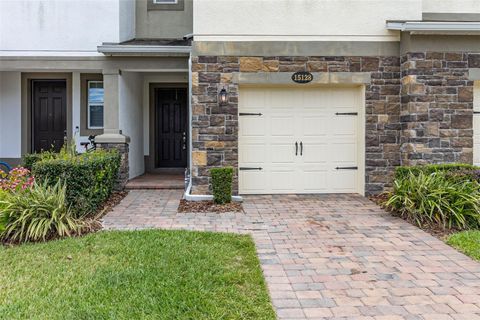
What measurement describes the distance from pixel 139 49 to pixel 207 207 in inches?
160

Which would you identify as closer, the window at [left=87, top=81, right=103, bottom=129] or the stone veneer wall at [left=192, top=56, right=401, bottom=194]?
the stone veneer wall at [left=192, top=56, right=401, bottom=194]

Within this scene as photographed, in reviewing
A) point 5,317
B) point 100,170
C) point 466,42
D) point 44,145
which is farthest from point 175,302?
point 44,145

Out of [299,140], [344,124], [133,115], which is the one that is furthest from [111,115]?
[344,124]

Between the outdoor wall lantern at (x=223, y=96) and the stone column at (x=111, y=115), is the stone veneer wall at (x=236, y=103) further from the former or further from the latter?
the stone column at (x=111, y=115)

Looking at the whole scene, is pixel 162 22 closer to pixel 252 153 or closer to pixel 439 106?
pixel 252 153

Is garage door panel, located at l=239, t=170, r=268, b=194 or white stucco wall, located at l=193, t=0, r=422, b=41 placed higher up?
white stucco wall, located at l=193, t=0, r=422, b=41

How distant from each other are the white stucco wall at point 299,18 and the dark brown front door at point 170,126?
408 centimetres

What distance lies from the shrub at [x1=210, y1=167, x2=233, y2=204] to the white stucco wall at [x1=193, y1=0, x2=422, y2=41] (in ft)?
8.82

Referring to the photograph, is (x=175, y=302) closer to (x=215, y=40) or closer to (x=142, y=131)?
(x=215, y=40)

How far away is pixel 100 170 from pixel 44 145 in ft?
16.5

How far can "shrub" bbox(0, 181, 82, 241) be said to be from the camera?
5.33m

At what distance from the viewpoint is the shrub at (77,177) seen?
6449 mm

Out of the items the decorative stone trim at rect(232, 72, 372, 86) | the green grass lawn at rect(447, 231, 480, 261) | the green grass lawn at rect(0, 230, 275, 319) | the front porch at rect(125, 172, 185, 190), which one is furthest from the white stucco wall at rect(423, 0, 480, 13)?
the green grass lawn at rect(0, 230, 275, 319)

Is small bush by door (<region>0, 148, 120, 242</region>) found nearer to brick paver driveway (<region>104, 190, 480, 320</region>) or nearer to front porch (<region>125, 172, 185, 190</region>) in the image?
brick paver driveway (<region>104, 190, 480, 320</region>)
